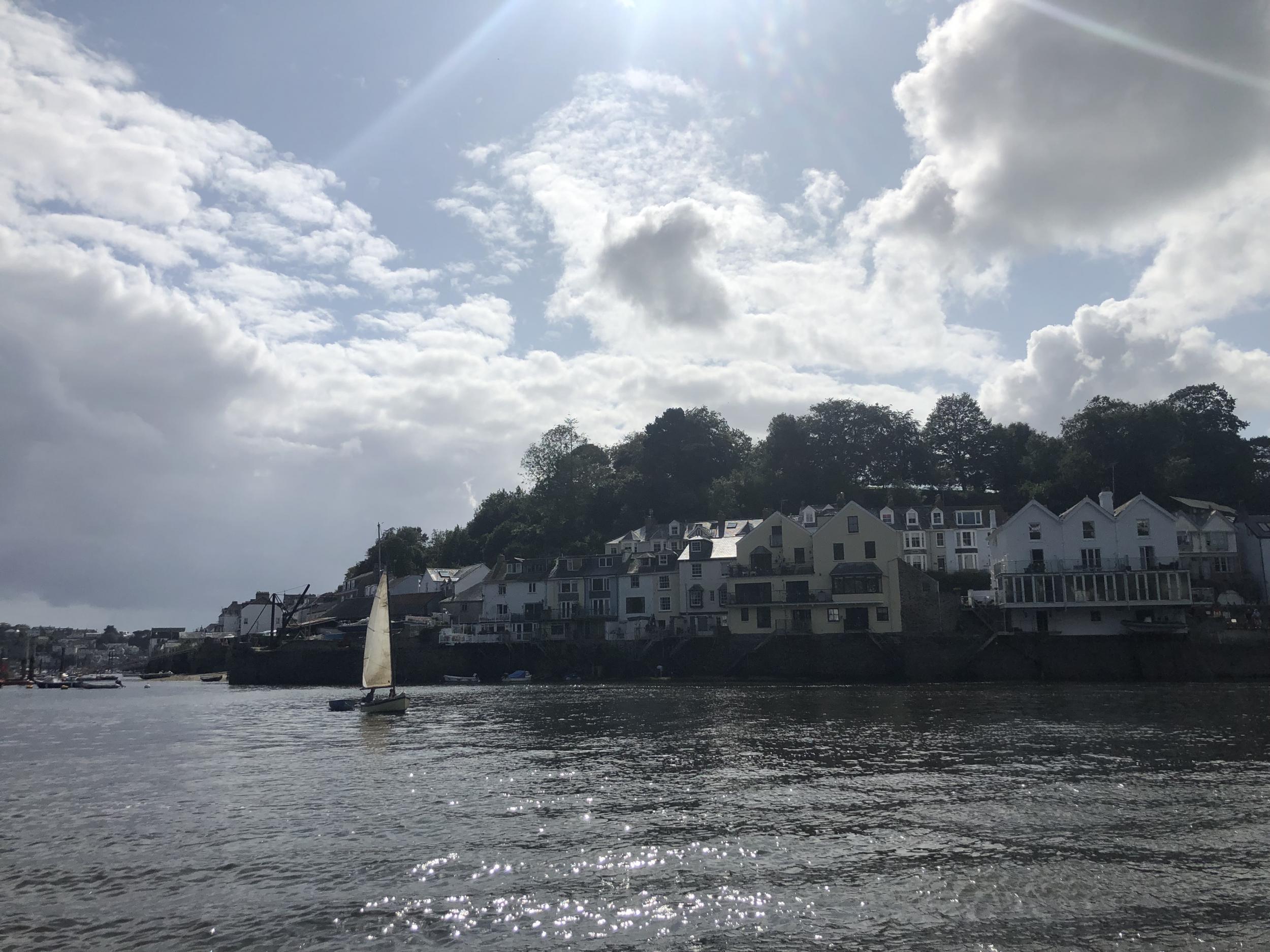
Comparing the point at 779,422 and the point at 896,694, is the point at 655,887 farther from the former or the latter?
the point at 779,422

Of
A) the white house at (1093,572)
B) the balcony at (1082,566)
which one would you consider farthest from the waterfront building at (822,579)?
the white house at (1093,572)

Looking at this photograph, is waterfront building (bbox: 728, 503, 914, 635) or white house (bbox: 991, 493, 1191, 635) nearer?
white house (bbox: 991, 493, 1191, 635)

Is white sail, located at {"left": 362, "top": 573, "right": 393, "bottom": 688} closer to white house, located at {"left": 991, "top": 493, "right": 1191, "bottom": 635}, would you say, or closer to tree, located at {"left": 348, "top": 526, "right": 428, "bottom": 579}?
white house, located at {"left": 991, "top": 493, "right": 1191, "bottom": 635}

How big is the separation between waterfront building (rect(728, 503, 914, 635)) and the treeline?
96.8 feet

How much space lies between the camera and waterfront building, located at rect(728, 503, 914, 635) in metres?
77.1

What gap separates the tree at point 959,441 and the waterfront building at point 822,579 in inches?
1731

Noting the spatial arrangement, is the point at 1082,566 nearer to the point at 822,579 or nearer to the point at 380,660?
the point at 822,579

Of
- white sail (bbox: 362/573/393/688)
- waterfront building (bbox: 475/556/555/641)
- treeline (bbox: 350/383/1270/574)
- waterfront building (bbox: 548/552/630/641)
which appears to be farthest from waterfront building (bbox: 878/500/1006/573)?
white sail (bbox: 362/573/393/688)

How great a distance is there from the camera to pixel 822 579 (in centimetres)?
7981

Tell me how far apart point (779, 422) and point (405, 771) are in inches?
3782

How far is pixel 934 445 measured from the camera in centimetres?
12394

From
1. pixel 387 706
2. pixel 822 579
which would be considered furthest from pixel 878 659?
pixel 387 706

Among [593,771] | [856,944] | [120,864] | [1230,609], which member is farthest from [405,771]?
[1230,609]

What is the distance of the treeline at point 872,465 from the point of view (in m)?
100
